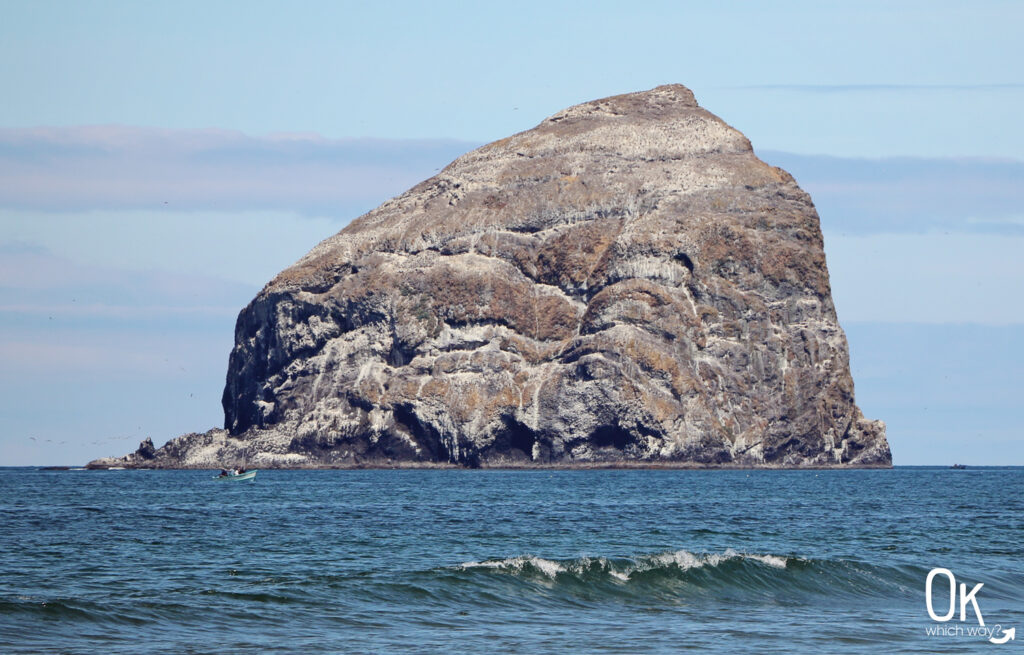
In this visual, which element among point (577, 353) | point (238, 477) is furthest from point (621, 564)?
point (577, 353)

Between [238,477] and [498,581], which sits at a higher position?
[238,477]

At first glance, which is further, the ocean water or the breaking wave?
the breaking wave

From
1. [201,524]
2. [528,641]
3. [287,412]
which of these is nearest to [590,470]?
[287,412]

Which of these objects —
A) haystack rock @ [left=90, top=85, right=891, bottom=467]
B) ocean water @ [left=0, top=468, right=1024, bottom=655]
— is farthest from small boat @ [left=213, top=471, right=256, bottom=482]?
ocean water @ [left=0, top=468, right=1024, bottom=655]

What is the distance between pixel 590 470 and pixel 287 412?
44.9 metres

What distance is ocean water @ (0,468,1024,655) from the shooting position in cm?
3064
